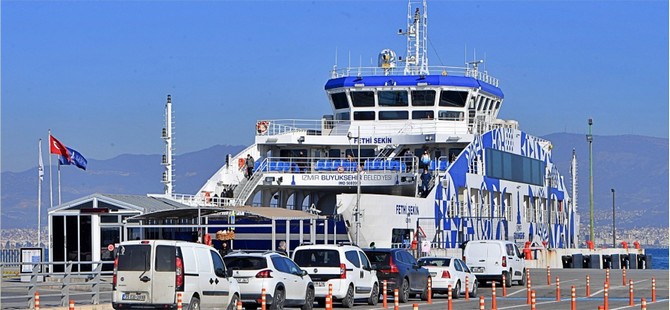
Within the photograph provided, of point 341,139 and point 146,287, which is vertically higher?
point 341,139

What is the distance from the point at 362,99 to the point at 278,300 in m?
33.6

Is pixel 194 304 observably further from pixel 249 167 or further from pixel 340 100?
pixel 340 100

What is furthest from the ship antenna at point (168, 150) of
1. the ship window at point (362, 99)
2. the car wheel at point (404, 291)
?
the car wheel at point (404, 291)

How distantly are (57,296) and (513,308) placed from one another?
35.5 ft

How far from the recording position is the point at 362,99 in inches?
2384

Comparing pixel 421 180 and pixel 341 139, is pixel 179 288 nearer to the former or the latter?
pixel 421 180

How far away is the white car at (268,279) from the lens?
27.3 m

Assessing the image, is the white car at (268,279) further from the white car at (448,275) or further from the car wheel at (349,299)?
the white car at (448,275)

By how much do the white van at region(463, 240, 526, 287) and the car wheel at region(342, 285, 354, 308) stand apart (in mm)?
11637

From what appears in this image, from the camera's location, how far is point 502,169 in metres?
64.3

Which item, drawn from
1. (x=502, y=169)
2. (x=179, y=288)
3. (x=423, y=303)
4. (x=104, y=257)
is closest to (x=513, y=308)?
(x=423, y=303)

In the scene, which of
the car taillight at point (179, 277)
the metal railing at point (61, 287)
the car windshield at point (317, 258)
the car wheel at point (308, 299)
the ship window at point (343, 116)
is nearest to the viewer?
the car taillight at point (179, 277)

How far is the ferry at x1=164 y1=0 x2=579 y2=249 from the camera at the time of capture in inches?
2132

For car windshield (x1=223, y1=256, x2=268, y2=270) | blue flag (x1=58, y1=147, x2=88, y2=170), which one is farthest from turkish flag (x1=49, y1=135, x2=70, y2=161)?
car windshield (x1=223, y1=256, x2=268, y2=270)
